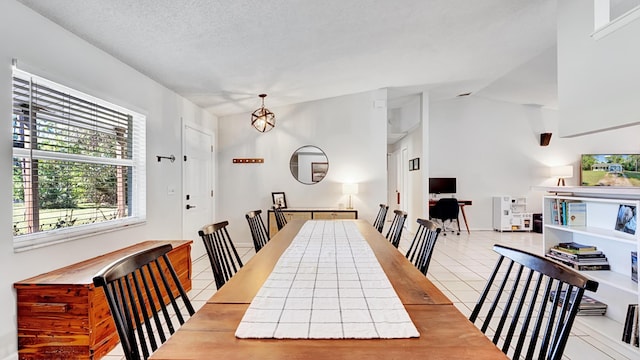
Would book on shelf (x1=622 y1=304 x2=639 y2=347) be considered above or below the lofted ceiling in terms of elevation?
below

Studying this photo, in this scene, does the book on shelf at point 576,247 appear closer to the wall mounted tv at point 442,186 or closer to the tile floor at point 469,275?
the tile floor at point 469,275

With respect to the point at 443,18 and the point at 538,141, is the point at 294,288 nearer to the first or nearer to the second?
the point at 443,18

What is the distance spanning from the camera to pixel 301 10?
8.50 feet

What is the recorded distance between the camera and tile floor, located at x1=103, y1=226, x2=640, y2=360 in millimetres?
2255

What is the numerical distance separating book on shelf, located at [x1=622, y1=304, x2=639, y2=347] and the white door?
4.53 metres

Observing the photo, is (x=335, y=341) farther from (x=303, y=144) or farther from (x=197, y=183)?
(x=303, y=144)

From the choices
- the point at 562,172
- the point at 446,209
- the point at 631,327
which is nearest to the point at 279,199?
the point at 446,209

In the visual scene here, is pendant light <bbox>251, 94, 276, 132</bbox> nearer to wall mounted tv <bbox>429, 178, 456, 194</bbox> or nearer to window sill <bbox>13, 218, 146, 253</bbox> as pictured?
window sill <bbox>13, 218, 146, 253</bbox>

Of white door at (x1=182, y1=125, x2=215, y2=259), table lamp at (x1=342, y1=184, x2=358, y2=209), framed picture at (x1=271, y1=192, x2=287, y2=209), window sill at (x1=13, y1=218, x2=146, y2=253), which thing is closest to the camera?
window sill at (x1=13, y1=218, x2=146, y2=253)

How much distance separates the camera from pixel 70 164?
2482 millimetres

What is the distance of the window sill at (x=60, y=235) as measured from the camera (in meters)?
2.04

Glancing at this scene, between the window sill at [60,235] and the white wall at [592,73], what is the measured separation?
434 centimetres

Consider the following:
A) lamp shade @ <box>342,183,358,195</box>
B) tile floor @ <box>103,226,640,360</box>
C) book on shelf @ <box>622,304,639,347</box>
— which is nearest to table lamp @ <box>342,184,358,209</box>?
lamp shade @ <box>342,183,358,195</box>

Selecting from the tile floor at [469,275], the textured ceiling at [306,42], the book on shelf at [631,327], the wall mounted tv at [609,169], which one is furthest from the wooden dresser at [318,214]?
the wall mounted tv at [609,169]
